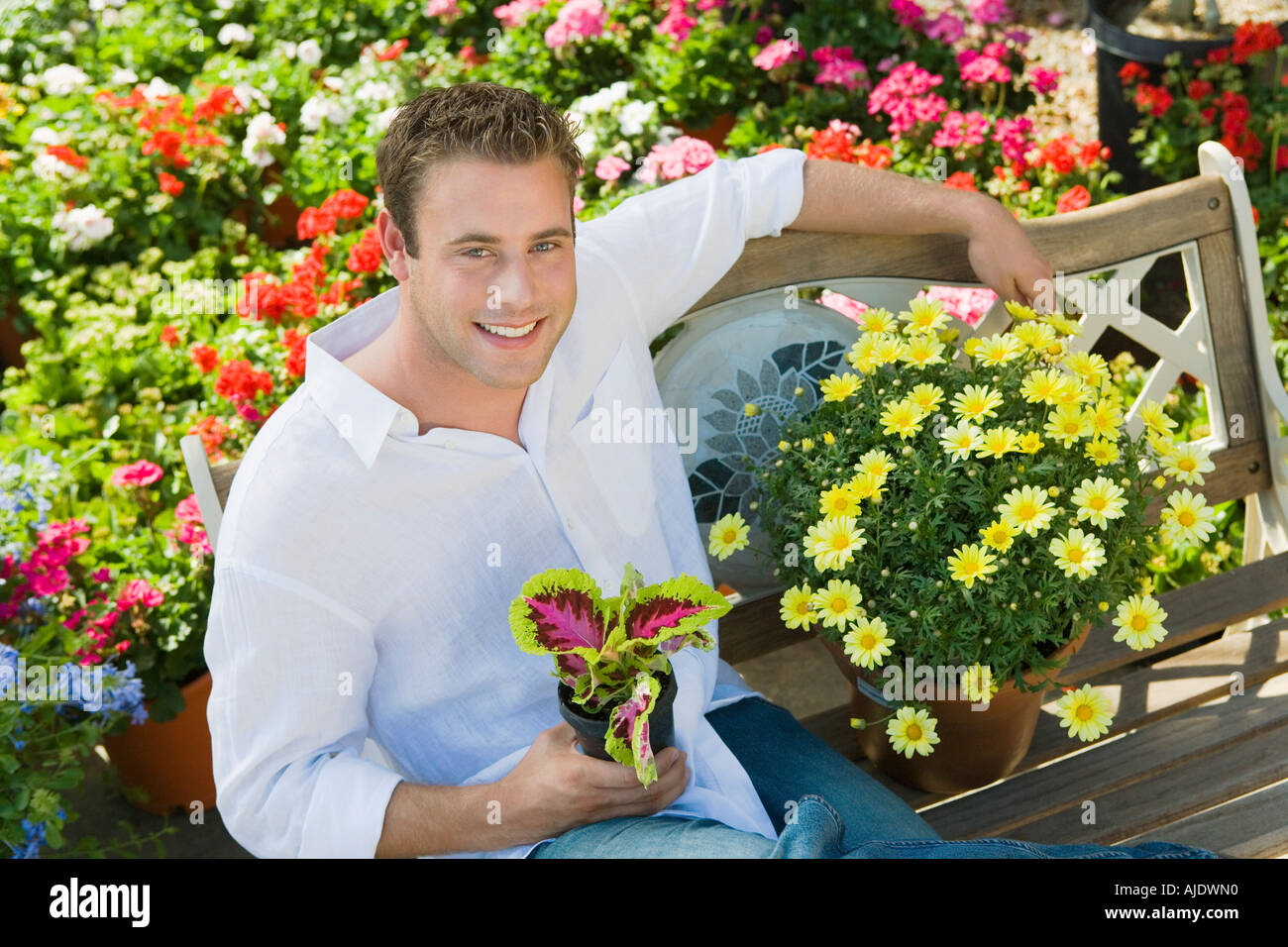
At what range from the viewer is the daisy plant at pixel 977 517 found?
1.87m

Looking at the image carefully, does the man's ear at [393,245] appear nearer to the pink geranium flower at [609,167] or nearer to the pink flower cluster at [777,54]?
Result: the pink geranium flower at [609,167]

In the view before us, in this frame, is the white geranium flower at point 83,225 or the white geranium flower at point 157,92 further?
the white geranium flower at point 157,92

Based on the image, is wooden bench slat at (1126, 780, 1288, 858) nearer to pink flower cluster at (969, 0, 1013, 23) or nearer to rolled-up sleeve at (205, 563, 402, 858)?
rolled-up sleeve at (205, 563, 402, 858)

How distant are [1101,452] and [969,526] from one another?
0.74 ft

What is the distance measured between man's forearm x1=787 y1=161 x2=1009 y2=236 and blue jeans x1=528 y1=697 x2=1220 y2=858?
0.93 m

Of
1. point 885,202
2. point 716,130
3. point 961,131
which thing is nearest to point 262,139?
point 716,130

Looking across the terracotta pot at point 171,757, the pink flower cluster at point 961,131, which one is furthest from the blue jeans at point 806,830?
the pink flower cluster at point 961,131

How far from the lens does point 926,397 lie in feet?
6.49

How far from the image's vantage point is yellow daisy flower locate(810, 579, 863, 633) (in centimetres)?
191

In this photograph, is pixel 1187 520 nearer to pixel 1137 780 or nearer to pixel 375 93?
pixel 1137 780

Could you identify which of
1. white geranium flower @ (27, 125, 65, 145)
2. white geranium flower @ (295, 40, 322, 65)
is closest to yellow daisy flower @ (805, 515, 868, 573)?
Answer: white geranium flower @ (295, 40, 322, 65)

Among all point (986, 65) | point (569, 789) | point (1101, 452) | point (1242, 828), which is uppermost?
point (986, 65)
